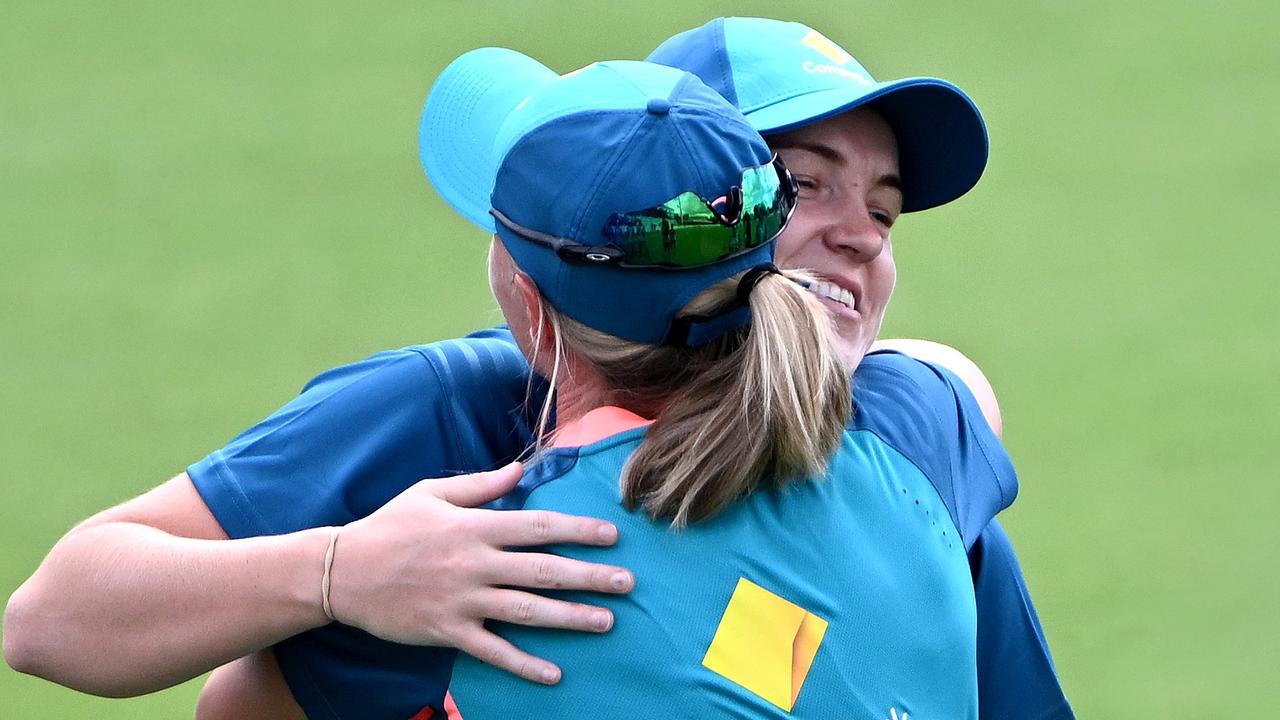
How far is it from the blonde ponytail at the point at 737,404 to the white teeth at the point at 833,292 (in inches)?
14.5

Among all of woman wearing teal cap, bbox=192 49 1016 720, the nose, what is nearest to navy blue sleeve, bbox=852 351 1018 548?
woman wearing teal cap, bbox=192 49 1016 720

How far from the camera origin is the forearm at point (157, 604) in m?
1.93

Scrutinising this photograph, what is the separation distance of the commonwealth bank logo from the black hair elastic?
32cm

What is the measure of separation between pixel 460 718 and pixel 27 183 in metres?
4.86

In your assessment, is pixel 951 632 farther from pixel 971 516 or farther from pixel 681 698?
pixel 681 698

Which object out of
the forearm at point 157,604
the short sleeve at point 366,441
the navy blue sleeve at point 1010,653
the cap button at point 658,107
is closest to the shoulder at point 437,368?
the short sleeve at point 366,441

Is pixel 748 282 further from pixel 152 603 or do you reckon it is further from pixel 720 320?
pixel 152 603

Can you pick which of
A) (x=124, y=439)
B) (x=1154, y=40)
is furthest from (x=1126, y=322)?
(x=124, y=439)

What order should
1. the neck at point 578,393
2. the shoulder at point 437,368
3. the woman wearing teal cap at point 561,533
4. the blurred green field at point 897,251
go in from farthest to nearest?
the blurred green field at point 897,251
the shoulder at point 437,368
the neck at point 578,393
the woman wearing teal cap at point 561,533

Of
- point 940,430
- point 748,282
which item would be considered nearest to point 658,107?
point 748,282

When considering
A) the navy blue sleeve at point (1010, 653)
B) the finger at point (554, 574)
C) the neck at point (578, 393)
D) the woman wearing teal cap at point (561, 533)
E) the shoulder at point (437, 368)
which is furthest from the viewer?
the navy blue sleeve at point (1010, 653)

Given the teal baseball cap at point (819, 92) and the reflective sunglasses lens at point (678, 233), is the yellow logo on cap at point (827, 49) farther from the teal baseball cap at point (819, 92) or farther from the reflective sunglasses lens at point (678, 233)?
the reflective sunglasses lens at point (678, 233)

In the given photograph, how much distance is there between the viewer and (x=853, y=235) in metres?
2.37

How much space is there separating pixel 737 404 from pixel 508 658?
0.38 metres
